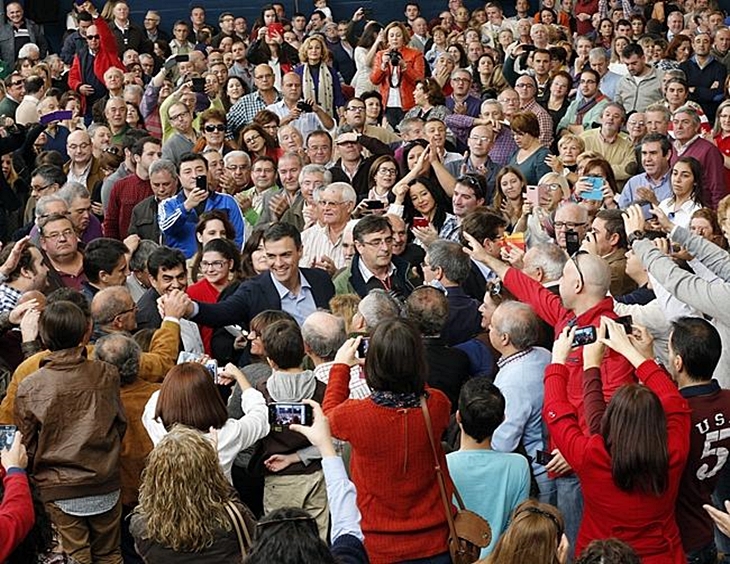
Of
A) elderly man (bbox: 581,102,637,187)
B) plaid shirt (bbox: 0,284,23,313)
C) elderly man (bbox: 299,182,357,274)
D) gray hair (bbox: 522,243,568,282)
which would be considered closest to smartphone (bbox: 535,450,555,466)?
gray hair (bbox: 522,243,568,282)

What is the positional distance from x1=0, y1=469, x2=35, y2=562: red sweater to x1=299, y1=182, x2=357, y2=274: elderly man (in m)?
3.45

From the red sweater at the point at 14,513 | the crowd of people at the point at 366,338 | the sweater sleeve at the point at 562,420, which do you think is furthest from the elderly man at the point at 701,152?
the red sweater at the point at 14,513

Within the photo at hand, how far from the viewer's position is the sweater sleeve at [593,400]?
3.85m

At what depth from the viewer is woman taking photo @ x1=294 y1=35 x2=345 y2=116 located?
10.8m

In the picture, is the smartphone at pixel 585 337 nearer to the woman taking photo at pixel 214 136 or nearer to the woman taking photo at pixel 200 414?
the woman taking photo at pixel 200 414

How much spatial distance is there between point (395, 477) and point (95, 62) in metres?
10.2

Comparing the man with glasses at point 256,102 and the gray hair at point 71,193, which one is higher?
the gray hair at point 71,193

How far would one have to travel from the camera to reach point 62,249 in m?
5.91

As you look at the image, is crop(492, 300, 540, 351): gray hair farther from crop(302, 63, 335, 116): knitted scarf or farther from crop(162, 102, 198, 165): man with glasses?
crop(302, 63, 335, 116): knitted scarf

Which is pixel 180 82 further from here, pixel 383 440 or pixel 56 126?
pixel 383 440

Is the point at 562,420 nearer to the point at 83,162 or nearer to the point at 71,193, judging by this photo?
the point at 71,193

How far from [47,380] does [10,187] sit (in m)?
4.71

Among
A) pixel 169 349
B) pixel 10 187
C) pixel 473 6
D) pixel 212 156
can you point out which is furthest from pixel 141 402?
pixel 473 6

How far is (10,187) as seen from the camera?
8562mm
